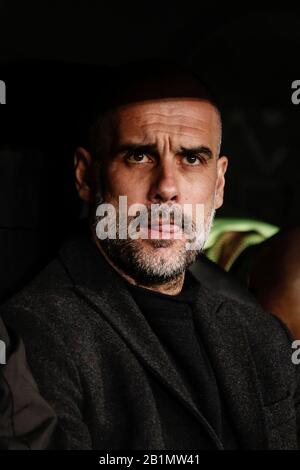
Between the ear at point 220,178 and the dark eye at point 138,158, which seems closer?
the dark eye at point 138,158

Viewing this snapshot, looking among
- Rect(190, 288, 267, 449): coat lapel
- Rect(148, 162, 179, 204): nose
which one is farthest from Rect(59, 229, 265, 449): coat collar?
Rect(148, 162, 179, 204): nose

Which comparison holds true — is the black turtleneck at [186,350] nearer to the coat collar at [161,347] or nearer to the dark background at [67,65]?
the coat collar at [161,347]

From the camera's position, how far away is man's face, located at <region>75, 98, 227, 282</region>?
48.6 inches

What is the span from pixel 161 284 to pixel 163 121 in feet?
0.84

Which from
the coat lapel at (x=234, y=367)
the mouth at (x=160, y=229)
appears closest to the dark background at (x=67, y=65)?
the mouth at (x=160, y=229)

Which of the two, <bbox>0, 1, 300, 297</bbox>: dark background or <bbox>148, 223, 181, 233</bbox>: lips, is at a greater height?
<bbox>0, 1, 300, 297</bbox>: dark background

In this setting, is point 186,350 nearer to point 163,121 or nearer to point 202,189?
point 202,189

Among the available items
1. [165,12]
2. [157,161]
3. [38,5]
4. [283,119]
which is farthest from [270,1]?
[283,119]

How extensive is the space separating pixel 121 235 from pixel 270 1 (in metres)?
0.96

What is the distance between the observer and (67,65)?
1.37m

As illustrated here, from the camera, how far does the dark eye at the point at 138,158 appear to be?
125 centimetres

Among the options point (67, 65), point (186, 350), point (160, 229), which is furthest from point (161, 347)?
point (67, 65)

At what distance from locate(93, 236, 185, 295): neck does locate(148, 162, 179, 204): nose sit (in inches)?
5.3

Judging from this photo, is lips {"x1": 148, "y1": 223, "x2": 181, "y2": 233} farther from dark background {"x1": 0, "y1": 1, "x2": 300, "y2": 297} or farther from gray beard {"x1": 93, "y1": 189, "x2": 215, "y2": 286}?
dark background {"x1": 0, "y1": 1, "x2": 300, "y2": 297}
